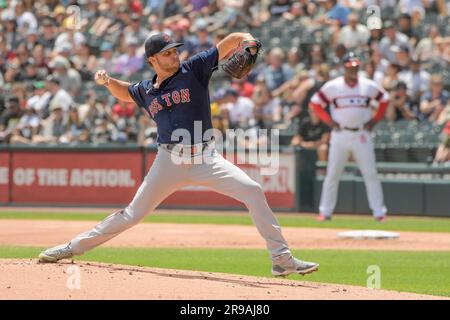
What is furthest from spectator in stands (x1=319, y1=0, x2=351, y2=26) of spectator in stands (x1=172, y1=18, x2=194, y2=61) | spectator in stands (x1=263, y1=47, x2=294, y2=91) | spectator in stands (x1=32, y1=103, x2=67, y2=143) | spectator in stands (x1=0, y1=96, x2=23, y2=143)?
spectator in stands (x1=0, y1=96, x2=23, y2=143)

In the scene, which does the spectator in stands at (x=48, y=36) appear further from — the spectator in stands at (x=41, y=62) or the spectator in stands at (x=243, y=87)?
the spectator in stands at (x=243, y=87)

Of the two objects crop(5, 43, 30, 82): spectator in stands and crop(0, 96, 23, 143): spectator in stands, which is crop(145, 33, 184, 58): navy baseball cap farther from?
crop(5, 43, 30, 82): spectator in stands

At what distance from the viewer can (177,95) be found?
8508 millimetres

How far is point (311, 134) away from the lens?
19.2 meters

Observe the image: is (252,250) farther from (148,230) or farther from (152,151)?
(152,151)

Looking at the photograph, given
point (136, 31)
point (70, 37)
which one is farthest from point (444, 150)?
point (70, 37)

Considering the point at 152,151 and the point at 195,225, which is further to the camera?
the point at 152,151

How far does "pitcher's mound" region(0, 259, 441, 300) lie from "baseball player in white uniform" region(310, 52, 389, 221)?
7.10 metres

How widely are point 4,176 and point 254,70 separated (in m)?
5.26

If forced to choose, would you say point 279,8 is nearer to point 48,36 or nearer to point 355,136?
point 48,36

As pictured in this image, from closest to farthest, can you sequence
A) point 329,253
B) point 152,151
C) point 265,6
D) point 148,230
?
point 329,253 → point 148,230 → point 152,151 → point 265,6
